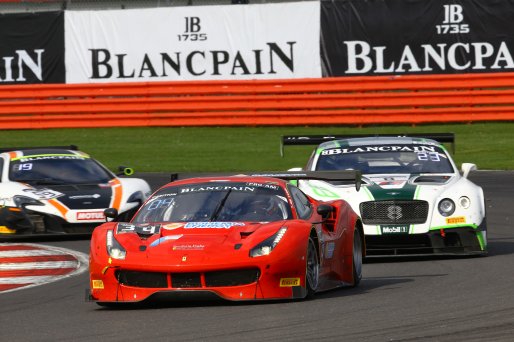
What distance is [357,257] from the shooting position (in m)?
11.2

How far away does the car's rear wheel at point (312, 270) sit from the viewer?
32.1ft

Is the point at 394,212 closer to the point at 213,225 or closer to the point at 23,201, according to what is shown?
the point at 213,225

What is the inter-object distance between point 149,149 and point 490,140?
22.0ft

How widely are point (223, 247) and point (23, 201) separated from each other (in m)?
7.28

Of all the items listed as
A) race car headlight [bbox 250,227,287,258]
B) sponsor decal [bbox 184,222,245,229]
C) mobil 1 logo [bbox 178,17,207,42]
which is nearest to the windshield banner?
mobil 1 logo [bbox 178,17,207,42]

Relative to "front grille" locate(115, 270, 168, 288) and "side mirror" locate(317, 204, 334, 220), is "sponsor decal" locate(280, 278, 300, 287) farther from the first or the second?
"side mirror" locate(317, 204, 334, 220)

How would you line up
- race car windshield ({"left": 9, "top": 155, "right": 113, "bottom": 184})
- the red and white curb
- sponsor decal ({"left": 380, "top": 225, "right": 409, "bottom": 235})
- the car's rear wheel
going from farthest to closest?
1. race car windshield ({"left": 9, "top": 155, "right": 113, "bottom": 184})
2. sponsor decal ({"left": 380, "top": 225, "right": 409, "bottom": 235})
3. the red and white curb
4. the car's rear wheel

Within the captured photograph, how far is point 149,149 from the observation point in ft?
89.9

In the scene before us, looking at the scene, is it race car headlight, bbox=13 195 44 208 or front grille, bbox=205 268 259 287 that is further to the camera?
race car headlight, bbox=13 195 44 208

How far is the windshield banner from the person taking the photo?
2839 centimetres

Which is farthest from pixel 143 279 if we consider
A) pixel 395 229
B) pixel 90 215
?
pixel 90 215

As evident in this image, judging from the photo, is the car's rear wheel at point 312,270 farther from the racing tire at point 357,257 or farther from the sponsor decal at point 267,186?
the racing tire at point 357,257

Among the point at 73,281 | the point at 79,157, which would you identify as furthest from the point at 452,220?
the point at 79,157

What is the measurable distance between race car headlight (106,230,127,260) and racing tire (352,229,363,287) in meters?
2.14
